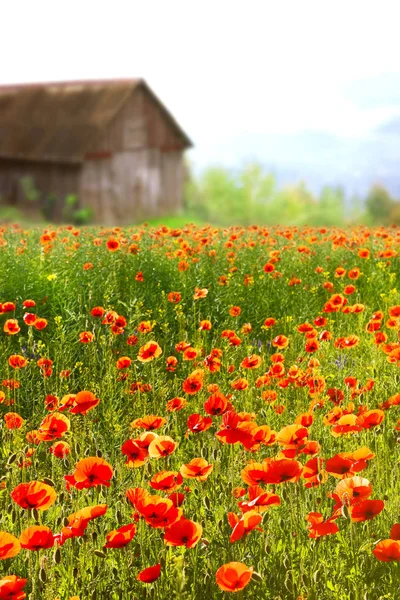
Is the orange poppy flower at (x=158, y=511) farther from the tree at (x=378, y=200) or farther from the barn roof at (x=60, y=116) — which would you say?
the tree at (x=378, y=200)

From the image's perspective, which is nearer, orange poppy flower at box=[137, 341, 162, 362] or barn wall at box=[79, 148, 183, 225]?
orange poppy flower at box=[137, 341, 162, 362]

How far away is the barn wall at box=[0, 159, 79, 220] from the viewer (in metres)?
25.8

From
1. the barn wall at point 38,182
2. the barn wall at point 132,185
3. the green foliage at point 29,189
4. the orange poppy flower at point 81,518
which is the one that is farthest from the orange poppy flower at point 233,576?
the green foliage at point 29,189

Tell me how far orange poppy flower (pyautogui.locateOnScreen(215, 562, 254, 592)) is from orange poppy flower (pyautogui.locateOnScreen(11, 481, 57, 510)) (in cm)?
54

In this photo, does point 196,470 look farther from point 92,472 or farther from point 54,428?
point 54,428

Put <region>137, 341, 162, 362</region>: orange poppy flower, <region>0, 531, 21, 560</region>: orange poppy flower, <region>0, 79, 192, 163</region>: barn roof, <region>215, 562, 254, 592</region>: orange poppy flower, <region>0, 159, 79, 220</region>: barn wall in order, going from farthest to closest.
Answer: <region>0, 79, 192, 163</region>: barn roof
<region>0, 159, 79, 220</region>: barn wall
<region>137, 341, 162, 362</region>: orange poppy flower
<region>0, 531, 21, 560</region>: orange poppy flower
<region>215, 562, 254, 592</region>: orange poppy flower

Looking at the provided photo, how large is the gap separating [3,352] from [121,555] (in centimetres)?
271

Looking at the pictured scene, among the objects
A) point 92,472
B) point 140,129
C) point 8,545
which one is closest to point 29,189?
point 140,129

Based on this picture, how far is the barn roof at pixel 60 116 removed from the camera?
25.9m

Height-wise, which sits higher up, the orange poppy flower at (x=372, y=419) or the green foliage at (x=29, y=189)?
the green foliage at (x=29, y=189)

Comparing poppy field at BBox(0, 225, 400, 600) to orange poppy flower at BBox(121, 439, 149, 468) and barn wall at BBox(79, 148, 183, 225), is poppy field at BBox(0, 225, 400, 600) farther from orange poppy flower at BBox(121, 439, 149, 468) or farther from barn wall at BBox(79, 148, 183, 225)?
barn wall at BBox(79, 148, 183, 225)

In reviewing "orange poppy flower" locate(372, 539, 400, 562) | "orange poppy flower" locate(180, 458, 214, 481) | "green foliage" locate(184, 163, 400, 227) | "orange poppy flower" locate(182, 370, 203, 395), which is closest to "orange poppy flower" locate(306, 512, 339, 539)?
"orange poppy flower" locate(372, 539, 400, 562)

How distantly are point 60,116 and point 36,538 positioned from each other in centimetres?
2694

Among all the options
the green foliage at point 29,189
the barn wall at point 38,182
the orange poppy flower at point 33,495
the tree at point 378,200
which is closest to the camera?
the orange poppy flower at point 33,495
